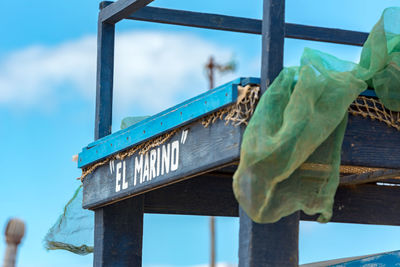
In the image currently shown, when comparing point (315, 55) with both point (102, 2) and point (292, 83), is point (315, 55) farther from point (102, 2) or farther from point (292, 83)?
point (102, 2)

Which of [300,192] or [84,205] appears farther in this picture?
[84,205]

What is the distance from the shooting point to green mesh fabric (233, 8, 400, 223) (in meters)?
3.52

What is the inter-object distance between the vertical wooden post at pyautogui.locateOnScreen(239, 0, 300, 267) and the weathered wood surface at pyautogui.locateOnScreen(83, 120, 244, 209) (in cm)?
28

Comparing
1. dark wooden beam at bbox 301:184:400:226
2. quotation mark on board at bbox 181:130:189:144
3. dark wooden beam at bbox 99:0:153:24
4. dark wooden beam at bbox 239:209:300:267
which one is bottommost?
dark wooden beam at bbox 239:209:300:267

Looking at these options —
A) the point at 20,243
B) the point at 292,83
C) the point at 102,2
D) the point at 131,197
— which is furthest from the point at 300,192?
the point at 102,2

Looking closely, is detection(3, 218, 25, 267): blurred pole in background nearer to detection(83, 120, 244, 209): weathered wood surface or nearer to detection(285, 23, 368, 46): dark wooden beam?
detection(83, 120, 244, 209): weathered wood surface

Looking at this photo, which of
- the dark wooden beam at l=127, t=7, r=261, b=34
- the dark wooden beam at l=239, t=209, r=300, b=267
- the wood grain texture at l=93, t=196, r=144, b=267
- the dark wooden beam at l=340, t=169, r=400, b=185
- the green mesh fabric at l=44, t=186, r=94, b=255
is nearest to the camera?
the dark wooden beam at l=239, t=209, r=300, b=267

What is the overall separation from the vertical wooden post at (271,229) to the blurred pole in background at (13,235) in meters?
0.99

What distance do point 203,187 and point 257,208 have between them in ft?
6.75

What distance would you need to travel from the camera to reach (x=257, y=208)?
139 inches

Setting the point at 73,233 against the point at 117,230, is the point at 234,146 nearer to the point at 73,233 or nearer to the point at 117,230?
the point at 117,230

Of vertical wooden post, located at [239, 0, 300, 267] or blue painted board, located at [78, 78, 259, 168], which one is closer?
vertical wooden post, located at [239, 0, 300, 267]

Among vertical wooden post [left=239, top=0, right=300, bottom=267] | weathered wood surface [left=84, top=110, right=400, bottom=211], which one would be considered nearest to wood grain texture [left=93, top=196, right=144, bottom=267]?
weathered wood surface [left=84, top=110, right=400, bottom=211]

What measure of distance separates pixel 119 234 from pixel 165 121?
1161 mm
